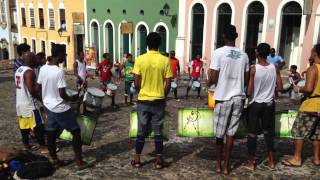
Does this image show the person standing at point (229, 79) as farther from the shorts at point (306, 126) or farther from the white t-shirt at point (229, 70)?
the shorts at point (306, 126)

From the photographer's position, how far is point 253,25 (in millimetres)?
17688

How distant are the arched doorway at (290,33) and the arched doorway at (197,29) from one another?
4602 mm

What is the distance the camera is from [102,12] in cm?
2555

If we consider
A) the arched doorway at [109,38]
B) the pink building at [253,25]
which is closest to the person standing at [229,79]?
the pink building at [253,25]

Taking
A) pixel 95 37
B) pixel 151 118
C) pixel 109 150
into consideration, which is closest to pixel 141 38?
pixel 95 37

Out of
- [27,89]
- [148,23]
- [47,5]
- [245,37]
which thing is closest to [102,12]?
[148,23]

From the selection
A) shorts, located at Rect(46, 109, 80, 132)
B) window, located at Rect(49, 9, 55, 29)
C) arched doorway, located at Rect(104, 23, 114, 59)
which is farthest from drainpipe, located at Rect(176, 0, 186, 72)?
window, located at Rect(49, 9, 55, 29)

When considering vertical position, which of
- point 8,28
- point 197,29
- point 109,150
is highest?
point 8,28

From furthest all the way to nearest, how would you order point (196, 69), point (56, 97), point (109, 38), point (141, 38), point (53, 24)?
1. point (53, 24)
2. point (109, 38)
3. point (141, 38)
4. point (196, 69)
5. point (56, 97)

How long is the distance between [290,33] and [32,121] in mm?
Answer: 14180

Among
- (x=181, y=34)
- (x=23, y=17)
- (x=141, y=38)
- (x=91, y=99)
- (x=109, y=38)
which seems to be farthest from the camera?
(x=23, y=17)

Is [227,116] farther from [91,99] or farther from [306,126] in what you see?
[91,99]

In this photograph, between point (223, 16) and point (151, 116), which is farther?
point (223, 16)

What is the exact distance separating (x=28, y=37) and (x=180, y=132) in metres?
32.9
